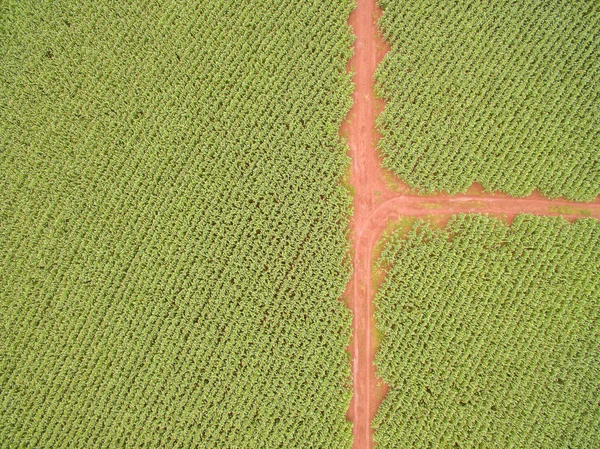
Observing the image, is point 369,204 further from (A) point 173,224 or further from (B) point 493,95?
(A) point 173,224

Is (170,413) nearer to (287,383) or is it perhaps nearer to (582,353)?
(287,383)

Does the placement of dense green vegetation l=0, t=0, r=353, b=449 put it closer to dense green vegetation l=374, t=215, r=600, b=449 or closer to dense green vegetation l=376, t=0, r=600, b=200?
dense green vegetation l=374, t=215, r=600, b=449

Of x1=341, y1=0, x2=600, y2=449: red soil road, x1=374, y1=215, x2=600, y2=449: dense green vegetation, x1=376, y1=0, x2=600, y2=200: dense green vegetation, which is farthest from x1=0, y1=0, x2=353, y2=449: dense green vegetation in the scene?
x1=376, y1=0, x2=600, y2=200: dense green vegetation

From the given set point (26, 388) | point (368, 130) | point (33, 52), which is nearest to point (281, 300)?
point (368, 130)

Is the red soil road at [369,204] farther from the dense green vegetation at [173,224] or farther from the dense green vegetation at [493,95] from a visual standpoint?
the dense green vegetation at [173,224]

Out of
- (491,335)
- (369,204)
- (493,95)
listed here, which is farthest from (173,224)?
(493,95)
